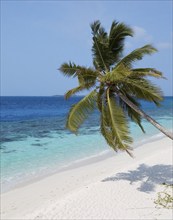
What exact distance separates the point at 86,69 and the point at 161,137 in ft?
61.2

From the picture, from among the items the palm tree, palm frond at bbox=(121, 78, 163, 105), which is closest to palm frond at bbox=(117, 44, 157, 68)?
the palm tree

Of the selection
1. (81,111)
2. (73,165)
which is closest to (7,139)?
(73,165)

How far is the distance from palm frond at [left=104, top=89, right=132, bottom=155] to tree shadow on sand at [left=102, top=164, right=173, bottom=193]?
294 cm

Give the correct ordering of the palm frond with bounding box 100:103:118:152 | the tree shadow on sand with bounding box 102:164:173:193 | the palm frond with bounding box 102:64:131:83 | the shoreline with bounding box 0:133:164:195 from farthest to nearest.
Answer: the shoreline with bounding box 0:133:164:195 → the tree shadow on sand with bounding box 102:164:173:193 → the palm frond with bounding box 100:103:118:152 → the palm frond with bounding box 102:64:131:83

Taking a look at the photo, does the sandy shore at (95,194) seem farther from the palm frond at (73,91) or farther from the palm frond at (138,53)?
the palm frond at (138,53)

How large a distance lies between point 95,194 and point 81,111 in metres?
2.99

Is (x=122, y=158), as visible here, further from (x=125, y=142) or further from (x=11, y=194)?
(x=125, y=142)

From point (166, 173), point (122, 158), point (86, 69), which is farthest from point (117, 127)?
point (122, 158)

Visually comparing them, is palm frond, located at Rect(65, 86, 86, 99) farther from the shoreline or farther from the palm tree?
the shoreline

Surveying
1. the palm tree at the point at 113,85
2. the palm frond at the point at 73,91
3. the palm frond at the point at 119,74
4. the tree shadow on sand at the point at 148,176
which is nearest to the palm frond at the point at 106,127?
the palm tree at the point at 113,85

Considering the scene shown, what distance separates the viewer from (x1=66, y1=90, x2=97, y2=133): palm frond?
10.3 metres

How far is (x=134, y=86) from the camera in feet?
31.4

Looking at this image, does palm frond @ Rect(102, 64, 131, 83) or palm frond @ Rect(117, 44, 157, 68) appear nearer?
palm frond @ Rect(102, 64, 131, 83)

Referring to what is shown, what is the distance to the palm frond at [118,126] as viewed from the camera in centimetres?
928
